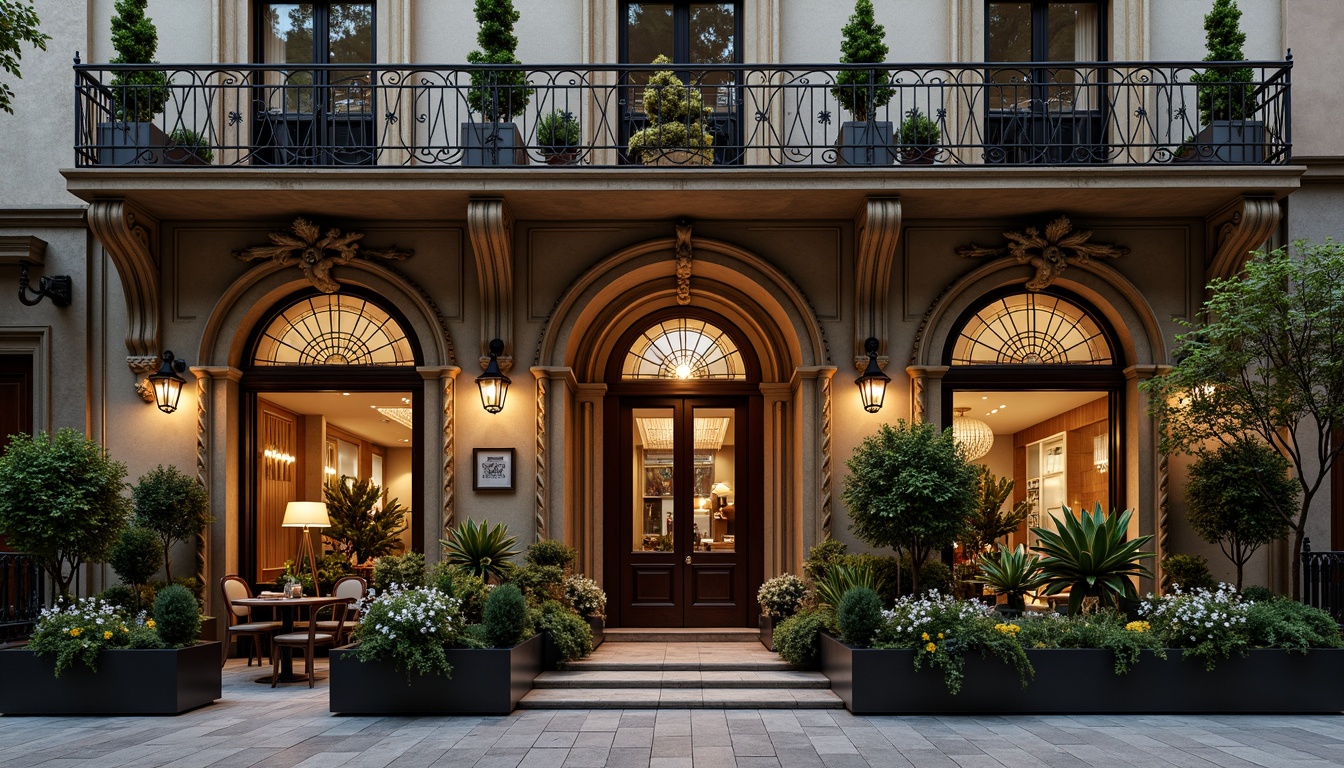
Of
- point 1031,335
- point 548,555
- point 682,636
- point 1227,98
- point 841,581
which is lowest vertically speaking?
point 682,636

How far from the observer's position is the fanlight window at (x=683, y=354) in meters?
14.1

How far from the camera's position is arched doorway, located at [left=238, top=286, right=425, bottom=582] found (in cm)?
1297

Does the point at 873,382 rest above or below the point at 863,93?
below

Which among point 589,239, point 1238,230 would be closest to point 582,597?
point 589,239

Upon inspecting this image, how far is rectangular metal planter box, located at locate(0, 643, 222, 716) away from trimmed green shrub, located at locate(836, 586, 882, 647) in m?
5.84

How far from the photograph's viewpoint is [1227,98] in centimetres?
1195

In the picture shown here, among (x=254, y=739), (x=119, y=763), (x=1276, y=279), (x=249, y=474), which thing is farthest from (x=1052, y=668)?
(x=249, y=474)

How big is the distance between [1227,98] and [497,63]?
26.2ft

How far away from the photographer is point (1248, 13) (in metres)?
12.7

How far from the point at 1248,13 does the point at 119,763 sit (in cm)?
1358

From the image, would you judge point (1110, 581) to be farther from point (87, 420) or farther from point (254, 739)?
point (87, 420)

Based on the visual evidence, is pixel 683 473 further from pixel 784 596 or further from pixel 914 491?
pixel 914 491

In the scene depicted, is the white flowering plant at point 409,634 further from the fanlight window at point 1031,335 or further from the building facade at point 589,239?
the fanlight window at point 1031,335

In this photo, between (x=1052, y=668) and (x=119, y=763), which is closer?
(x=119, y=763)
